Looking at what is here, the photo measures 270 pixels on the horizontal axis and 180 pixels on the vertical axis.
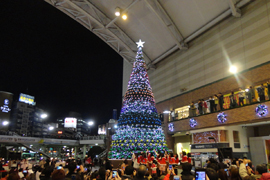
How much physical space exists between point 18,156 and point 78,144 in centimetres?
1777

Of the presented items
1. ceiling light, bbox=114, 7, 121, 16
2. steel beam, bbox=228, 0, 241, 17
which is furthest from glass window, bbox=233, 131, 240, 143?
ceiling light, bbox=114, 7, 121, 16

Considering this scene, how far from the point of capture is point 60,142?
122 feet

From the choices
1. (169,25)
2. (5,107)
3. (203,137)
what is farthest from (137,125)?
(5,107)

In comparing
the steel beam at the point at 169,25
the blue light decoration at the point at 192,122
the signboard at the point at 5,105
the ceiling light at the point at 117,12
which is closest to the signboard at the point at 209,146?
the blue light decoration at the point at 192,122

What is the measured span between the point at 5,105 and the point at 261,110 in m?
64.8

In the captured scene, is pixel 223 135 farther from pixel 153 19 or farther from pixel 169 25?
pixel 153 19

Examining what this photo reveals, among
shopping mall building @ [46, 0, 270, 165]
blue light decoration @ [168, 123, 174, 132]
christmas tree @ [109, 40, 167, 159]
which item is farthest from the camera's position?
blue light decoration @ [168, 123, 174, 132]

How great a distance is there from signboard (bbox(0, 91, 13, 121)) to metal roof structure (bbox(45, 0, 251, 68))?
158ft

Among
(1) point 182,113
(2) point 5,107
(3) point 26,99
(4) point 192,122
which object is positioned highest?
(3) point 26,99

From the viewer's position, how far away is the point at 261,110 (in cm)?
1252

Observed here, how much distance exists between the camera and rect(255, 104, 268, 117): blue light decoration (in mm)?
12346

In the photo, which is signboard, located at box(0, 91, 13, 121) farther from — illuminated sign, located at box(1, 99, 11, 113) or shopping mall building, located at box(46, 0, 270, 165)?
shopping mall building, located at box(46, 0, 270, 165)

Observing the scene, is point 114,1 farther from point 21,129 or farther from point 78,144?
point 21,129

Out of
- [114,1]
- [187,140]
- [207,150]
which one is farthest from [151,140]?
[114,1]
